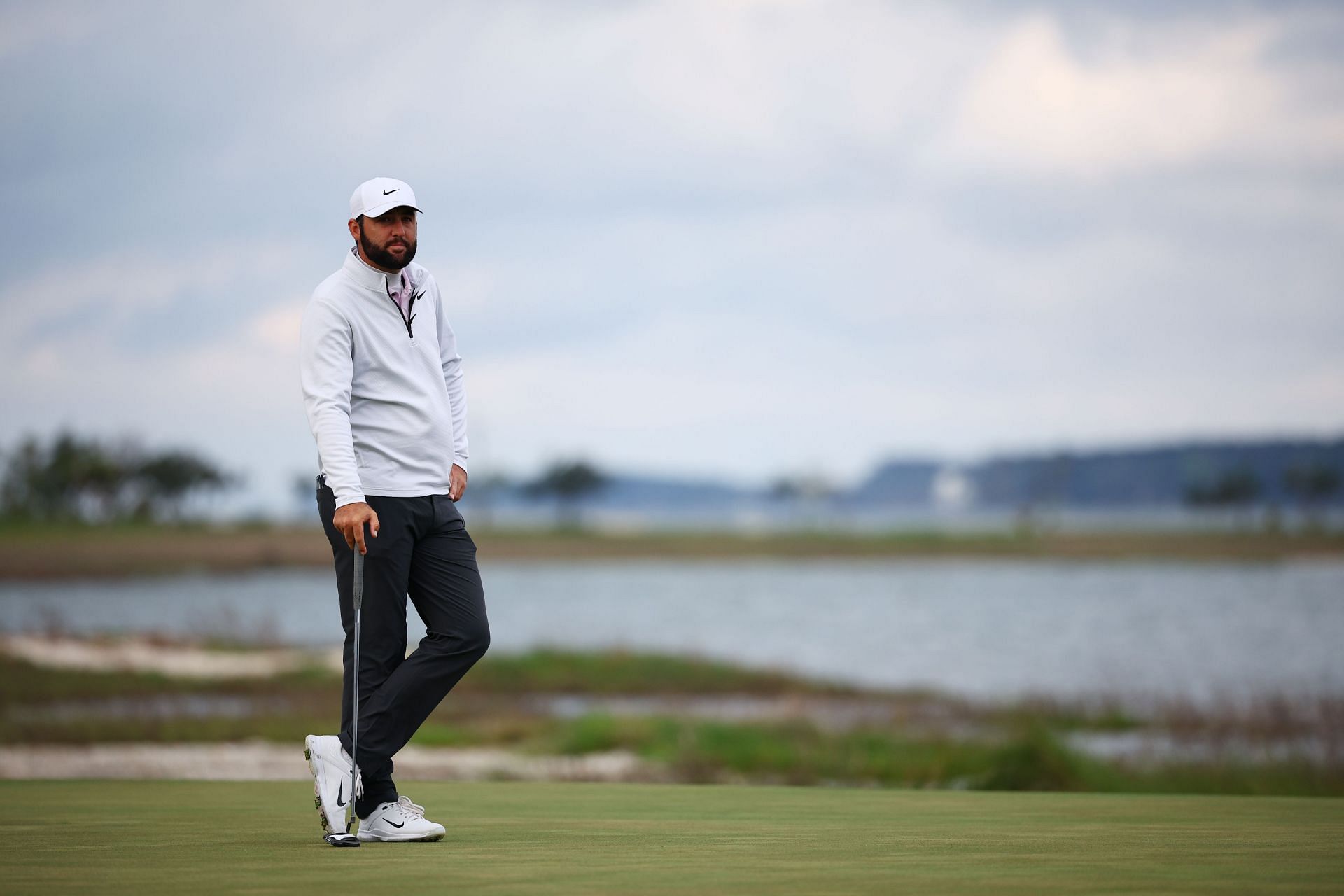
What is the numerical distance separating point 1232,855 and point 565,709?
71.7 ft

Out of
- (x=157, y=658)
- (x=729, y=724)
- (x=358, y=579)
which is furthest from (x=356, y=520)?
(x=157, y=658)

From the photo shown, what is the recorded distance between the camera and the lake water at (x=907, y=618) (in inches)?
1347

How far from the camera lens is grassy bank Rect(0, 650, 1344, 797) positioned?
50.0 ft

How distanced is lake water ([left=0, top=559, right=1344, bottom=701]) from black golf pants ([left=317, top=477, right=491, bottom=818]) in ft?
67.1

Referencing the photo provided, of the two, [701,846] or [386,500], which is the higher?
[386,500]

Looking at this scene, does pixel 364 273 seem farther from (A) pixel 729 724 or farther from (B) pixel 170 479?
(B) pixel 170 479

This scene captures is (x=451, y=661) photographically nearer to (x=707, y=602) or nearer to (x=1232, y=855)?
(x=1232, y=855)

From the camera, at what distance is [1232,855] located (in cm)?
424

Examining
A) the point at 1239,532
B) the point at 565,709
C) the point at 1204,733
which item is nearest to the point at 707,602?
the point at 565,709

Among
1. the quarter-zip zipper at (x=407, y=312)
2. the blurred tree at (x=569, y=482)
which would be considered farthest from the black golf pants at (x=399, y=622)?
the blurred tree at (x=569, y=482)

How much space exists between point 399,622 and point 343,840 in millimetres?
784

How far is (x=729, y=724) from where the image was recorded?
754 inches

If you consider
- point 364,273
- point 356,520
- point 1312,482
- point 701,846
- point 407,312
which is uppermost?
point 1312,482

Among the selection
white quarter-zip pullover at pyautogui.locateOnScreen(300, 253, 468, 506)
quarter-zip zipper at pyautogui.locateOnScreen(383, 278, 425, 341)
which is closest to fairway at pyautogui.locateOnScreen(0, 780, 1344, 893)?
white quarter-zip pullover at pyautogui.locateOnScreen(300, 253, 468, 506)
